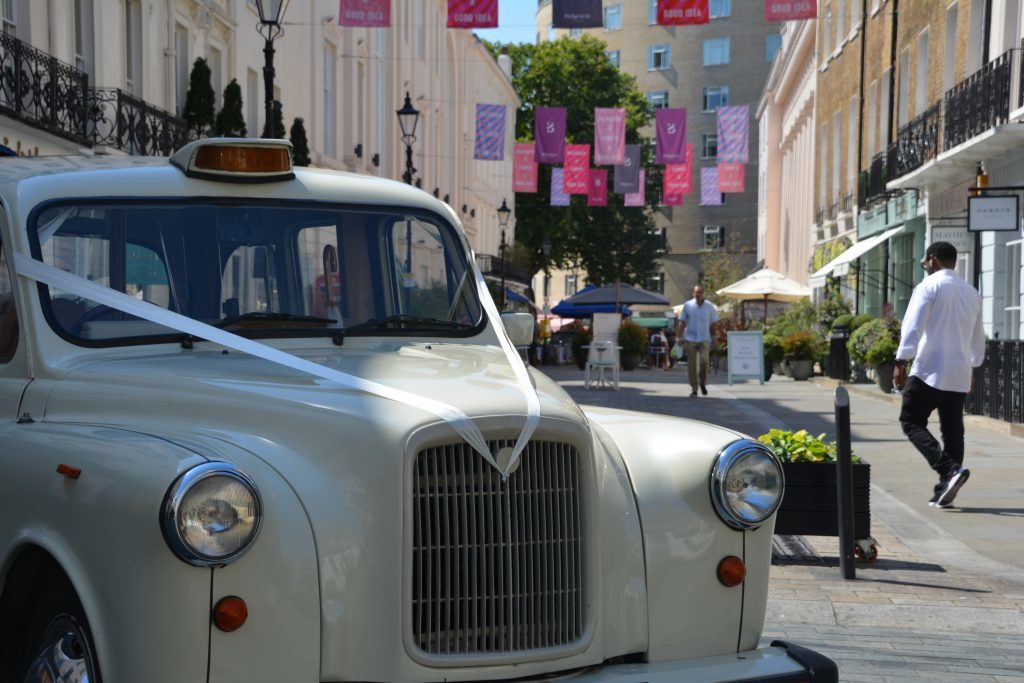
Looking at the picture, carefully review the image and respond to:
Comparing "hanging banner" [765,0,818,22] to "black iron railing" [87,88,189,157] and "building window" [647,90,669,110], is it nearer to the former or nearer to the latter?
"black iron railing" [87,88,189,157]

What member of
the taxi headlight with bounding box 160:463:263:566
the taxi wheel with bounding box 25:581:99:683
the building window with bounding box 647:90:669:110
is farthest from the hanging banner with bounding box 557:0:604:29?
the building window with bounding box 647:90:669:110

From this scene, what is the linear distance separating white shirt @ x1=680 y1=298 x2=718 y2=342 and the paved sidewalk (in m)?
9.14

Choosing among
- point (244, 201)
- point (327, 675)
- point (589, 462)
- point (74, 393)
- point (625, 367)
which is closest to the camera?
point (327, 675)

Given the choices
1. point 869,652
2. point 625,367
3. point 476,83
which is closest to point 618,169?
point 625,367

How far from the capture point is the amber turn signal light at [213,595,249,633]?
339cm

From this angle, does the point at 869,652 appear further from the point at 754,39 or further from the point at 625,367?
the point at 754,39

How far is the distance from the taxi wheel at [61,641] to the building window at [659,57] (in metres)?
83.9

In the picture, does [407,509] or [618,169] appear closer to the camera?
[407,509]

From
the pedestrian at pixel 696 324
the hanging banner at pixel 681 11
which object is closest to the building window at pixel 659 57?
the pedestrian at pixel 696 324

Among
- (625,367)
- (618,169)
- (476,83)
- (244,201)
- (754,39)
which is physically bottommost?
(625,367)

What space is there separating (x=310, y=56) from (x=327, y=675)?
3048 cm

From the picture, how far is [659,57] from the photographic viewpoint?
3344 inches

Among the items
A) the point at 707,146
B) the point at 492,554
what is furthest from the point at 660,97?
the point at 492,554

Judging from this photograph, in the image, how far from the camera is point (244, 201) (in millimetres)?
4973
